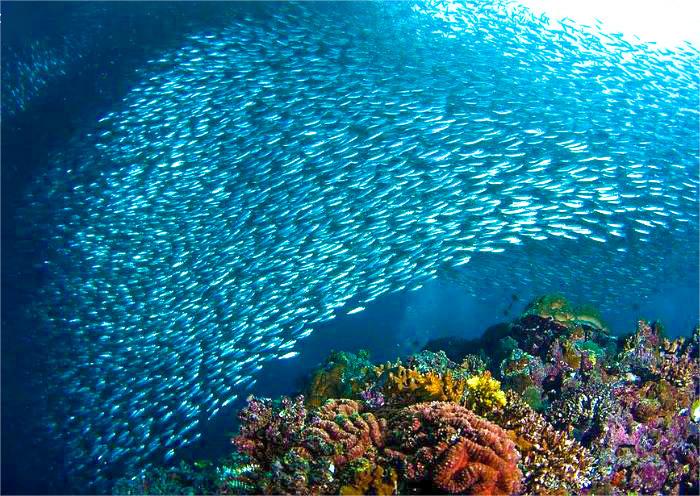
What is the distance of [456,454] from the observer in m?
3.78

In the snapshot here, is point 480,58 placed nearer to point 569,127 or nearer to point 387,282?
point 569,127

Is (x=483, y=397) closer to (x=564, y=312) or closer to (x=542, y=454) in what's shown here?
(x=542, y=454)

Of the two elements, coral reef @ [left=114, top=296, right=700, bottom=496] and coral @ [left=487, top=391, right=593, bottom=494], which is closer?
coral reef @ [left=114, top=296, right=700, bottom=496]

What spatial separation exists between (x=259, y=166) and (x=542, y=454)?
996cm

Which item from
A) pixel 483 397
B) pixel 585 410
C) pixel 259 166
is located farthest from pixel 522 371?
pixel 259 166

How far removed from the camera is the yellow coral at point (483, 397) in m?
5.25

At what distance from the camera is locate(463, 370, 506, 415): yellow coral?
17.2 ft

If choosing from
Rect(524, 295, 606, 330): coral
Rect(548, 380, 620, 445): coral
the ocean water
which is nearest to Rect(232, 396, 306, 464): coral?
Rect(548, 380, 620, 445): coral

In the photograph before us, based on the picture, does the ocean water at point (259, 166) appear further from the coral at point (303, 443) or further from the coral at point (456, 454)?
the coral at point (456, 454)

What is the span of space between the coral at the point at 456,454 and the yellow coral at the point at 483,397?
1006 mm

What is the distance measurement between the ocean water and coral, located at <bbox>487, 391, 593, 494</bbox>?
553cm

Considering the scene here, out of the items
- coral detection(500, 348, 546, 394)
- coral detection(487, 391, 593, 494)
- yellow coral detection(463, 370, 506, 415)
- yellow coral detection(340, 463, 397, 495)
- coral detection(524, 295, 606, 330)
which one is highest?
yellow coral detection(340, 463, 397, 495)

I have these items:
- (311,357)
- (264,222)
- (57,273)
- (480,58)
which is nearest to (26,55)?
(57,273)

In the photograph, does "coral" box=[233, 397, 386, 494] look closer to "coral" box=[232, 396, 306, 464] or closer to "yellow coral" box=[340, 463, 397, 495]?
"coral" box=[232, 396, 306, 464]
